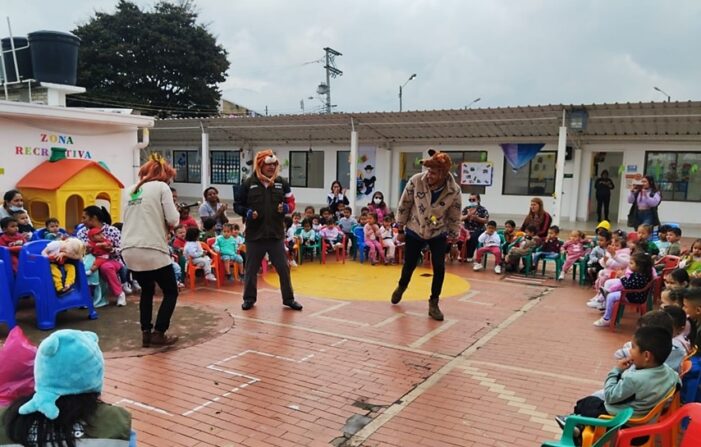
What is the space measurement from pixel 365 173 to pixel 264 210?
1411 centimetres

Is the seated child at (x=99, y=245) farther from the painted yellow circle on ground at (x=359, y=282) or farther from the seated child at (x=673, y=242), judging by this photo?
the seated child at (x=673, y=242)

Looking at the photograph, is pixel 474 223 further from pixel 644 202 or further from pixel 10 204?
pixel 10 204

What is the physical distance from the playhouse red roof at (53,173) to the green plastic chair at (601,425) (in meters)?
8.62

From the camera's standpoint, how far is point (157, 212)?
4.92m

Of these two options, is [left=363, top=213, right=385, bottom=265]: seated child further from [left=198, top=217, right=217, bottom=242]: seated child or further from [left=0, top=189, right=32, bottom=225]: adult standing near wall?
[left=0, top=189, right=32, bottom=225]: adult standing near wall

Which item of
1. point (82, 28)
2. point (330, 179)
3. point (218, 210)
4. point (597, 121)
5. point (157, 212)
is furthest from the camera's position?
point (82, 28)

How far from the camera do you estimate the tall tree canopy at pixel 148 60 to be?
29.2m

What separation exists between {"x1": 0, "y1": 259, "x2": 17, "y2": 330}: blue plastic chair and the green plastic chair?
202 inches

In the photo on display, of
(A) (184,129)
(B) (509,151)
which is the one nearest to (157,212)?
(B) (509,151)

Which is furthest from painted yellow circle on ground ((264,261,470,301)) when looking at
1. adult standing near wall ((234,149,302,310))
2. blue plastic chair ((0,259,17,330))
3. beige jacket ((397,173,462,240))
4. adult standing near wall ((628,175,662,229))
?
adult standing near wall ((628,175,662,229))

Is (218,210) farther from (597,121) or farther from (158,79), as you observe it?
(158,79)

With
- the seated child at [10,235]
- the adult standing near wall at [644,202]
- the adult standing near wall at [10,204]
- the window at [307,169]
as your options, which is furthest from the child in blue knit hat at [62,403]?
the window at [307,169]

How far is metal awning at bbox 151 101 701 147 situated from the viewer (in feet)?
44.1

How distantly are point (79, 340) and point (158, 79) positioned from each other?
103 ft
